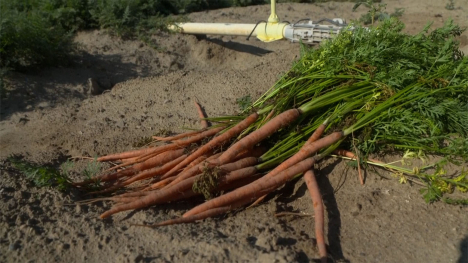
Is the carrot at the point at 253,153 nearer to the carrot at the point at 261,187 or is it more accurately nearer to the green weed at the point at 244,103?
the carrot at the point at 261,187

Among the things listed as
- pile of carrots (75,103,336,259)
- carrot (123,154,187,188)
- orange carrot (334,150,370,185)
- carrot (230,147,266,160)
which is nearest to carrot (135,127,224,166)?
pile of carrots (75,103,336,259)

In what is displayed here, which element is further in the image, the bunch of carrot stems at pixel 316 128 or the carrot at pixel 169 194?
the bunch of carrot stems at pixel 316 128

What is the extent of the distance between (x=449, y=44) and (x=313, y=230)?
6.11 ft

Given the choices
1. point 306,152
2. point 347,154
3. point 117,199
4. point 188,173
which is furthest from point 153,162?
point 347,154

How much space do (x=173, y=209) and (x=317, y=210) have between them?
3.21 feet

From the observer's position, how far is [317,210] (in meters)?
2.74

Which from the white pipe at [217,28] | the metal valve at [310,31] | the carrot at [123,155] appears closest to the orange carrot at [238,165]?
the carrot at [123,155]

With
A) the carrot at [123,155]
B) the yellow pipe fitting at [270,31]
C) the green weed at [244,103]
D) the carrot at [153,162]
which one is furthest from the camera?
the yellow pipe fitting at [270,31]

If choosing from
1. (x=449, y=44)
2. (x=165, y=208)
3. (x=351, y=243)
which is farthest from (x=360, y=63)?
(x=165, y=208)

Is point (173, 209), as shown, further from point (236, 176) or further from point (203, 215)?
point (236, 176)

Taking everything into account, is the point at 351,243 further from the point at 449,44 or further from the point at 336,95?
the point at 449,44

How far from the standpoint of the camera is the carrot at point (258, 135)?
312 cm

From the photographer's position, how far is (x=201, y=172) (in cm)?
309

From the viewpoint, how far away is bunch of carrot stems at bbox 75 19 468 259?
2.99 metres
